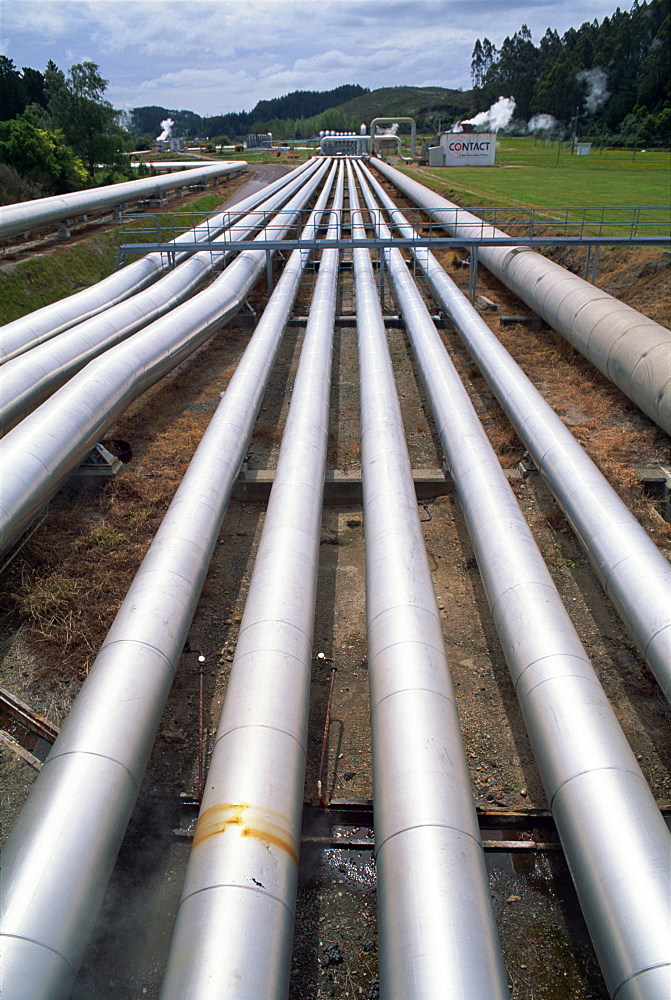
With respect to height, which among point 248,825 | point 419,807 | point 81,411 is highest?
point 81,411

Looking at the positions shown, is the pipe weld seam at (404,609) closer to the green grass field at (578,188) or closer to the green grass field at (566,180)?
the green grass field at (578,188)

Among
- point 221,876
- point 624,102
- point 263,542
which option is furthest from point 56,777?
point 624,102

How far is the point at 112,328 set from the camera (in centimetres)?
1703

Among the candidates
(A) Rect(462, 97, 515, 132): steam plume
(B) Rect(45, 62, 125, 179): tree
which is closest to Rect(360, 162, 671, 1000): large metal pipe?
(B) Rect(45, 62, 125, 179): tree

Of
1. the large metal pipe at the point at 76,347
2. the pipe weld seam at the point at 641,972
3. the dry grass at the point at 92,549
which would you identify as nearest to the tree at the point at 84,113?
the large metal pipe at the point at 76,347

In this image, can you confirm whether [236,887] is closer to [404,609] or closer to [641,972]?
[641,972]

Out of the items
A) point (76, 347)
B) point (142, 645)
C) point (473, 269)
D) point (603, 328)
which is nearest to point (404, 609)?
point (142, 645)

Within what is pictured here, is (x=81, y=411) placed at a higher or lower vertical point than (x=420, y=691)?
higher

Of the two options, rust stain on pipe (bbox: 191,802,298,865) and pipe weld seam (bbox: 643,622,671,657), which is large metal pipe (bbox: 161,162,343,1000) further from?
pipe weld seam (bbox: 643,622,671,657)

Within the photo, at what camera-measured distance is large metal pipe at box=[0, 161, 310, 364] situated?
16141 mm

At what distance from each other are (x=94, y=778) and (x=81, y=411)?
7879mm

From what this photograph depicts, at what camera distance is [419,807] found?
524cm

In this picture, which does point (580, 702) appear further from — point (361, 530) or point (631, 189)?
point (631, 189)

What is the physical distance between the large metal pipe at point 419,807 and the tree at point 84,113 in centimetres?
4994
